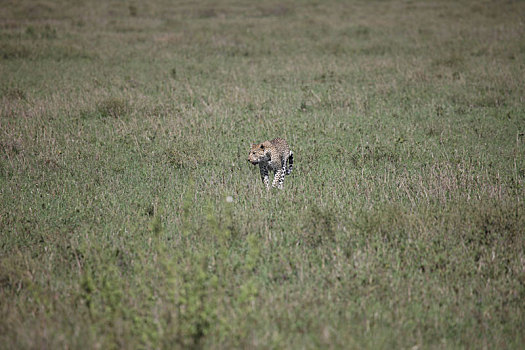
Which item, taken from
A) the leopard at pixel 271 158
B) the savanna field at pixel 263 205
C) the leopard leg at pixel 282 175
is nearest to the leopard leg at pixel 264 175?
the leopard at pixel 271 158

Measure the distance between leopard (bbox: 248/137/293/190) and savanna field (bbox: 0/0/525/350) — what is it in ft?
0.91

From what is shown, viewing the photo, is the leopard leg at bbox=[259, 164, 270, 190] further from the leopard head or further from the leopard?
the leopard head

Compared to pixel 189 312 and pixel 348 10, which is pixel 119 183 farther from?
pixel 348 10

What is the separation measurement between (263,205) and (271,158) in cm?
91

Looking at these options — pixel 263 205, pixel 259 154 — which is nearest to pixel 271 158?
pixel 259 154

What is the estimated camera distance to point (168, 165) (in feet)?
24.2

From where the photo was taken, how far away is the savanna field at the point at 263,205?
12.0 ft

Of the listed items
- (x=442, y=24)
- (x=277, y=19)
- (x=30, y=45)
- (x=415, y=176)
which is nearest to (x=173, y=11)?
(x=277, y=19)

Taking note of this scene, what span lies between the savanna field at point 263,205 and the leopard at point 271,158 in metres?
0.28

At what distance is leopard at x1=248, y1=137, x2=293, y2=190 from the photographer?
624 cm

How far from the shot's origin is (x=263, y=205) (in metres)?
5.84

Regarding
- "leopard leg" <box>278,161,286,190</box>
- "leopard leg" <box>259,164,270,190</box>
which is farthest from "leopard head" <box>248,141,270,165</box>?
"leopard leg" <box>278,161,286,190</box>

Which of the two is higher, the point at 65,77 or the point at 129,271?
the point at 65,77

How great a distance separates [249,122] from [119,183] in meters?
3.63
